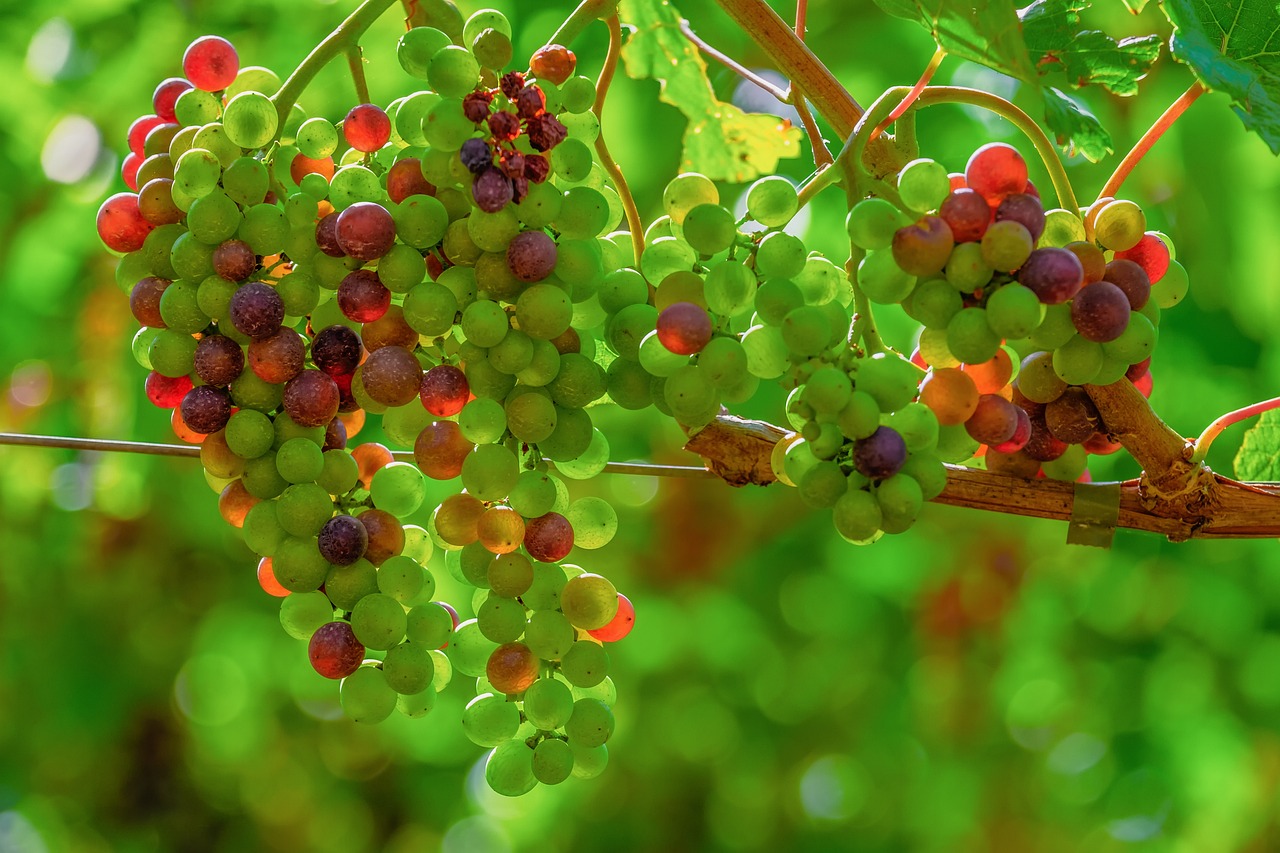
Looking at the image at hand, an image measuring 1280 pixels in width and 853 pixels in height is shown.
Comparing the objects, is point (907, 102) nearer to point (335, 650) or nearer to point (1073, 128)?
point (1073, 128)

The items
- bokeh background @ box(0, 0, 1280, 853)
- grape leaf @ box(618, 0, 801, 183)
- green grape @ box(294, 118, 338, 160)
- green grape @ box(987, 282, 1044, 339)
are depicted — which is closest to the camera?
green grape @ box(987, 282, 1044, 339)

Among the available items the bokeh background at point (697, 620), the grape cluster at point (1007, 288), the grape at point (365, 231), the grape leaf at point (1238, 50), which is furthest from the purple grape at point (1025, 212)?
the bokeh background at point (697, 620)

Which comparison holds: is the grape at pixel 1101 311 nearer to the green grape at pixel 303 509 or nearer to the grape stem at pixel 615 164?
the grape stem at pixel 615 164

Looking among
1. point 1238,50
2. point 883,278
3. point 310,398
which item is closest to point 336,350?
point 310,398

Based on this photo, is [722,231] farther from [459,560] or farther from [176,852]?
[176,852]

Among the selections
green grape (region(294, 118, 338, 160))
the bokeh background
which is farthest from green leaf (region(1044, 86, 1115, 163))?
the bokeh background

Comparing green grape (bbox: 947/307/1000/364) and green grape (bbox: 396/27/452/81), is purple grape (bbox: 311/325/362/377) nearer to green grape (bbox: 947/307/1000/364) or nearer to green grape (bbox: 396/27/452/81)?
green grape (bbox: 396/27/452/81)
